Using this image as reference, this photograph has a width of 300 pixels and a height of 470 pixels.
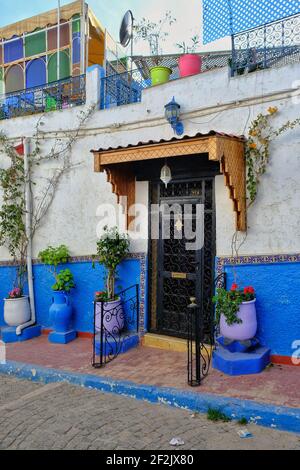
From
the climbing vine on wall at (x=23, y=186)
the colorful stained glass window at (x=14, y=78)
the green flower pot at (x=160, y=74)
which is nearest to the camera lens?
the green flower pot at (x=160, y=74)

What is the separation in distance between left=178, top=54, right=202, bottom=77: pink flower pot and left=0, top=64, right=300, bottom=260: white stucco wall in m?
0.26

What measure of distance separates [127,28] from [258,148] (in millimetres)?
4760

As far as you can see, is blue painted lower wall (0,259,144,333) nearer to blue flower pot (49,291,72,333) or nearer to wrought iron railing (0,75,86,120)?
blue flower pot (49,291,72,333)

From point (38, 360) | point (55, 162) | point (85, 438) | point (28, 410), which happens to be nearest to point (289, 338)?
point (85, 438)

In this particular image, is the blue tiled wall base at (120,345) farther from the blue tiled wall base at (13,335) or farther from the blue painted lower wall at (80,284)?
the blue tiled wall base at (13,335)

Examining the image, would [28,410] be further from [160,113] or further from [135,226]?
[160,113]

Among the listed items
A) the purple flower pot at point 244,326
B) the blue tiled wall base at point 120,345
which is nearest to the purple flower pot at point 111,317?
the blue tiled wall base at point 120,345

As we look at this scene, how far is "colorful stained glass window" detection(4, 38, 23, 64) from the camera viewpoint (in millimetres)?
11547

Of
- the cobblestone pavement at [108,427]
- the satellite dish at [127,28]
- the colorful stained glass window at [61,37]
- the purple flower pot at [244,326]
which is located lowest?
the cobblestone pavement at [108,427]

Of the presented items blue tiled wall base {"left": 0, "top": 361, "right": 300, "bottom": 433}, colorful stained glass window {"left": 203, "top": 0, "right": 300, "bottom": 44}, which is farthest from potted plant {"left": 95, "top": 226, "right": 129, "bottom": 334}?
colorful stained glass window {"left": 203, "top": 0, "right": 300, "bottom": 44}

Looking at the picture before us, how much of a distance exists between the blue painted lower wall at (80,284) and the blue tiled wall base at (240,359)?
2081 millimetres

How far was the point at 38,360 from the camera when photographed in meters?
6.36

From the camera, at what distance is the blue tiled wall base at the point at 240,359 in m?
5.13

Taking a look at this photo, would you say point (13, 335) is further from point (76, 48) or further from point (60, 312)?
point (76, 48)
